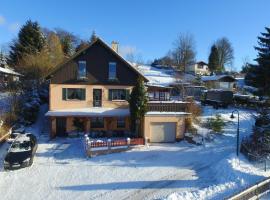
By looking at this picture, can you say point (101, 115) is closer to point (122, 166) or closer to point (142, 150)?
point (142, 150)

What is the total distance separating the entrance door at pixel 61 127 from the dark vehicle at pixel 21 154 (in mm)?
5725

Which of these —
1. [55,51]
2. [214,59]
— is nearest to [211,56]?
[214,59]

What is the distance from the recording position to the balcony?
2904 centimetres

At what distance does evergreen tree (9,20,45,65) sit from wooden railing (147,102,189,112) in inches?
1118

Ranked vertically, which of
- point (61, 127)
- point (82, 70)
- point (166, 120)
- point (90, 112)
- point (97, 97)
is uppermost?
point (82, 70)

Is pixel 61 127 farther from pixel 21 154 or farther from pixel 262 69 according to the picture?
pixel 262 69

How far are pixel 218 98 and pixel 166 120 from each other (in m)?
18.0

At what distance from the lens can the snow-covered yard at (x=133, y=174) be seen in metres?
17.4

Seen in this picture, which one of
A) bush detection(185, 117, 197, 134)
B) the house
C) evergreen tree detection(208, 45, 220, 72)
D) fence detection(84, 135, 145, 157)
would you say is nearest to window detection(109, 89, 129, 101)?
the house

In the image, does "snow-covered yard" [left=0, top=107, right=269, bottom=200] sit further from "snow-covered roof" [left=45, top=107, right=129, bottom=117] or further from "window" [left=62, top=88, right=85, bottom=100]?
"window" [left=62, top=88, right=85, bottom=100]

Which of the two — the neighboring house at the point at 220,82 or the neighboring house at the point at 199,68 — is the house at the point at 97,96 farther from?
the neighboring house at the point at 199,68

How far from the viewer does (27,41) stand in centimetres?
5044

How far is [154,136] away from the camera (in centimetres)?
2906

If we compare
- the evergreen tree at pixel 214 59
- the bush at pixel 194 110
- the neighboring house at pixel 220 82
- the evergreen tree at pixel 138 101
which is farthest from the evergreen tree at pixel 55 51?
the evergreen tree at pixel 214 59
